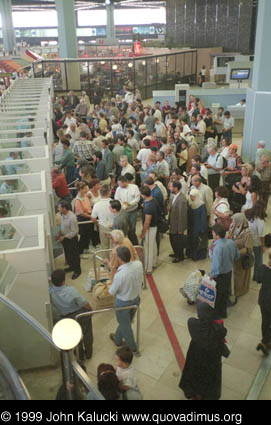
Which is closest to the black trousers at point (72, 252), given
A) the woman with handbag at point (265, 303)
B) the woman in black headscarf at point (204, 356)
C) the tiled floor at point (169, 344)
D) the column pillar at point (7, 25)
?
the tiled floor at point (169, 344)

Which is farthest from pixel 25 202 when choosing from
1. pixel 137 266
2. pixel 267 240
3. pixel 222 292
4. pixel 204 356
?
pixel 267 240

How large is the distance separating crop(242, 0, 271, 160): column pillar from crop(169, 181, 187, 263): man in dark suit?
523cm

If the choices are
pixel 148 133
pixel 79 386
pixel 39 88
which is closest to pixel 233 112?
pixel 148 133

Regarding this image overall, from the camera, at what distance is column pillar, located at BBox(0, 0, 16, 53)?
110 feet

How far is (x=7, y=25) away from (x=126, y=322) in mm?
37131

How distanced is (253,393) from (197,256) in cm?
281

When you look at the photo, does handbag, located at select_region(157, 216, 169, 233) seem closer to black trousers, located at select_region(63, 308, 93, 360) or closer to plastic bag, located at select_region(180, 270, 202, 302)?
plastic bag, located at select_region(180, 270, 202, 302)

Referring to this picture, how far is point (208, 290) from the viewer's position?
16.4ft

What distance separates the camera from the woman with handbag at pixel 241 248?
5.15m

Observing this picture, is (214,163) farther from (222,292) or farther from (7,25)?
(7,25)

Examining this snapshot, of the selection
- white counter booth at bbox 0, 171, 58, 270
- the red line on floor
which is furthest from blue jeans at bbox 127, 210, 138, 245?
white counter booth at bbox 0, 171, 58, 270
